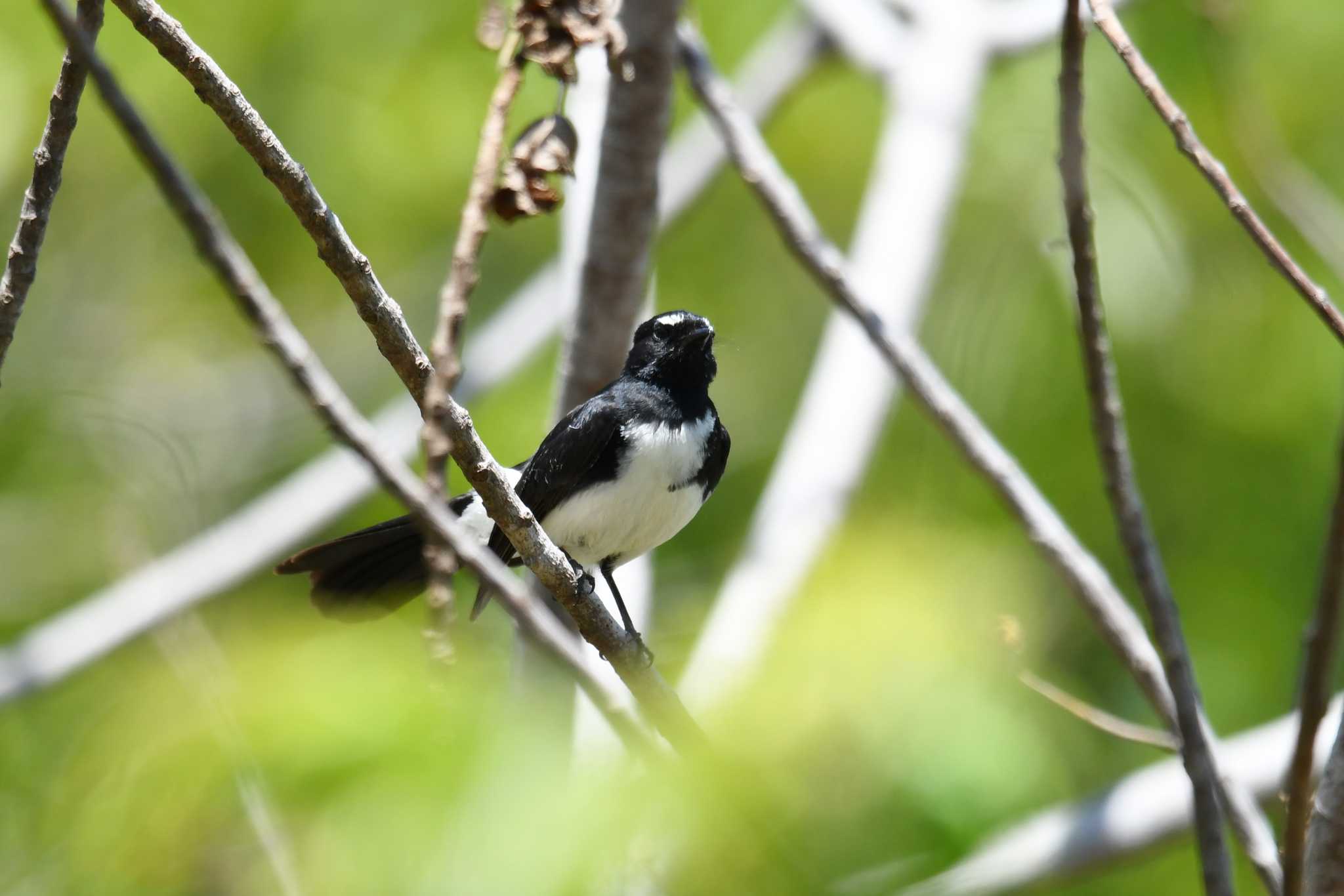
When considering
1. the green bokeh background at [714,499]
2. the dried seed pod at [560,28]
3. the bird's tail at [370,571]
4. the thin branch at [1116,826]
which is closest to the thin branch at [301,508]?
the green bokeh background at [714,499]

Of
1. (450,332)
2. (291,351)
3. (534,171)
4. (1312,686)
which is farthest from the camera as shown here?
(534,171)

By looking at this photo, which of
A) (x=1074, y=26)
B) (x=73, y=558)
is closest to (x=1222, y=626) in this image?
(x=1074, y=26)

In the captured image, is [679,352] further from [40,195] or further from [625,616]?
[40,195]

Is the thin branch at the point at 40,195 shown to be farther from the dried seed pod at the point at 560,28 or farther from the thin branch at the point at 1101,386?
the thin branch at the point at 1101,386

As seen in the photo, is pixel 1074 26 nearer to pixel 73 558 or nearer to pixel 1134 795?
pixel 1134 795

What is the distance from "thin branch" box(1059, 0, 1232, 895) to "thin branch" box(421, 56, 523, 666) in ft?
3.73

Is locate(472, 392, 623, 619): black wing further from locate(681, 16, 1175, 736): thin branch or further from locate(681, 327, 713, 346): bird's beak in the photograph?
locate(681, 16, 1175, 736): thin branch

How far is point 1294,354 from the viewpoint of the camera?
6.32 meters

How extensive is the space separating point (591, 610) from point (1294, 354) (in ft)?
14.9

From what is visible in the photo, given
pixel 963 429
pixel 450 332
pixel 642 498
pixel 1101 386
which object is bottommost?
pixel 1101 386

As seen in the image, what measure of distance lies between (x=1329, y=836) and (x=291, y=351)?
1.75m

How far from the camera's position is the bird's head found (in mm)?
4391

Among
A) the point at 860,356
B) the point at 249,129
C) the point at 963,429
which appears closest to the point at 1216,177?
the point at 963,429

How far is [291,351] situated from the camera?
5.13 feet
